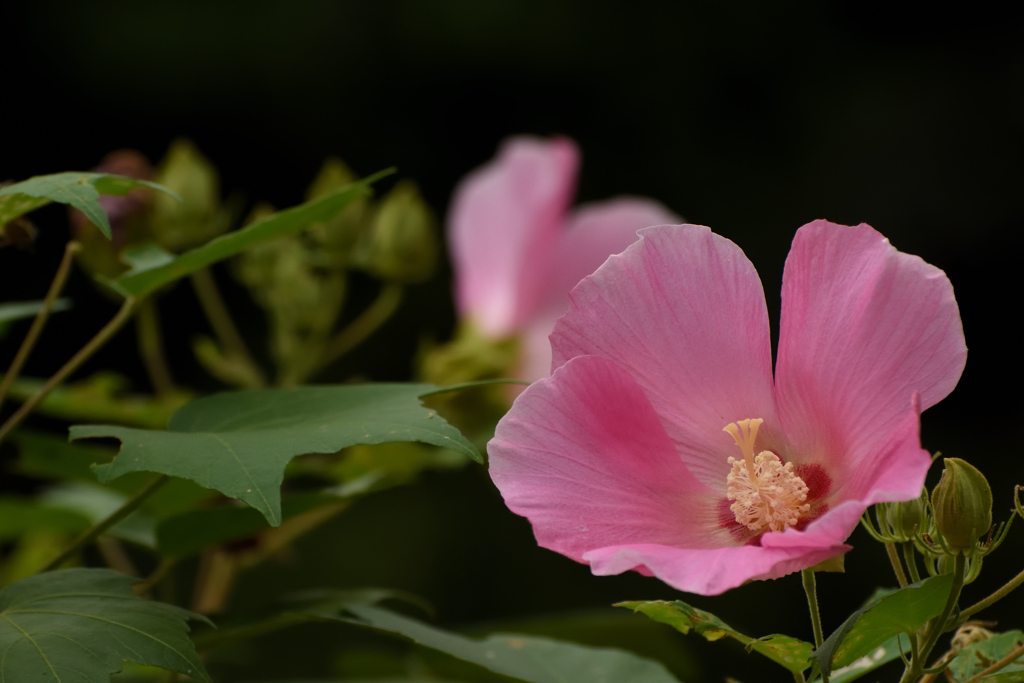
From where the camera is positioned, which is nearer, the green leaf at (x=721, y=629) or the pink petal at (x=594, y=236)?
the green leaf at (x=721, y=629)

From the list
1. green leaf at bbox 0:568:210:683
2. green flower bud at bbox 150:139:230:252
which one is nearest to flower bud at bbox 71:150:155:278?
green flower bud at bbox 150:139:230:252

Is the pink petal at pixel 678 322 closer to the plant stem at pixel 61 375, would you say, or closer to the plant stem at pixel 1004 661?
the plant stem at pixel 1004 661

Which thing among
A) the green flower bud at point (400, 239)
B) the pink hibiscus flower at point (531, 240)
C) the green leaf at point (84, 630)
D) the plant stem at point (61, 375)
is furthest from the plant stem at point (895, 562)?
the green flower bud at point (400, 239)

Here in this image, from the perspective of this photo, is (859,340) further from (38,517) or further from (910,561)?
(38,517)

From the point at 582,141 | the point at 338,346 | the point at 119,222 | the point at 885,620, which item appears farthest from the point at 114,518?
the point at 582,141

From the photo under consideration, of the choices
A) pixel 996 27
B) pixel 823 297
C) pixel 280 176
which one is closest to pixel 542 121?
pixel 280 176
